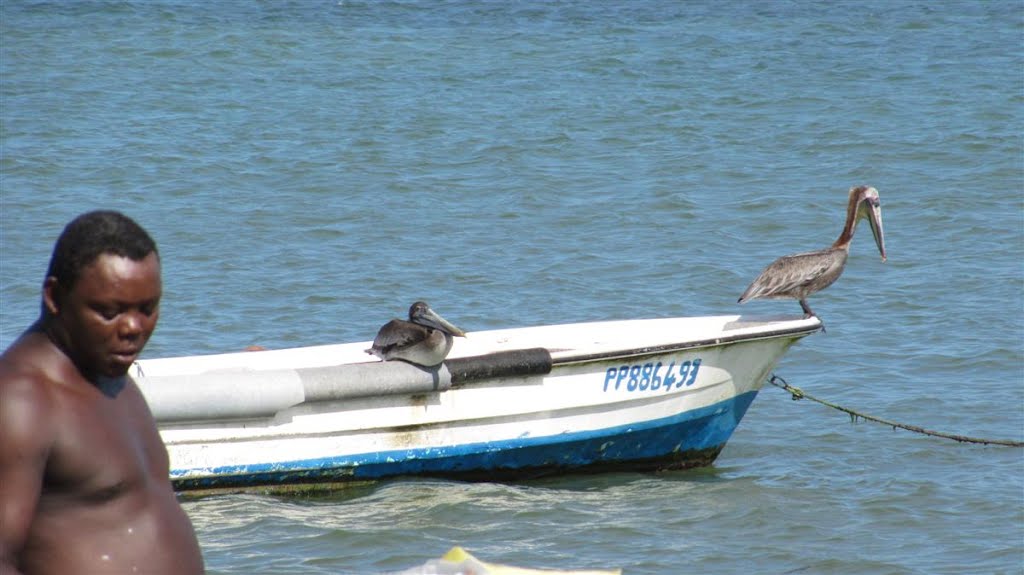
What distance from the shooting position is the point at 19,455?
2412mm

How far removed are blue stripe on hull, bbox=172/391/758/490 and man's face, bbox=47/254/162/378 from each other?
14.4 feet

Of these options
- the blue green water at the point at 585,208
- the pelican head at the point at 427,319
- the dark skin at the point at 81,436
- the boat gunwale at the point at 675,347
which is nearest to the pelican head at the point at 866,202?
the blue green water at the point at 585,208

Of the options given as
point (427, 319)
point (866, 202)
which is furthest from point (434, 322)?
point (866, 202)

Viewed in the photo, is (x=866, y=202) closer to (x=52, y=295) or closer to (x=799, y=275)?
(x=799, y=275)

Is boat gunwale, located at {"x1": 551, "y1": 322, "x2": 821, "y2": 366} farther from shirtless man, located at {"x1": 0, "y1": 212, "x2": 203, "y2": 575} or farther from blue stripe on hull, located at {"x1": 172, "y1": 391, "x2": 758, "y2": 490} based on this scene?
shirtless man, located at {"x1": 0, "y1": 212, "x2": 203, "y2": 575}

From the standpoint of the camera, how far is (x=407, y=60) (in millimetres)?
22750

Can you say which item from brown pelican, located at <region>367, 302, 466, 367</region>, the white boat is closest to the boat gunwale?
the white boat

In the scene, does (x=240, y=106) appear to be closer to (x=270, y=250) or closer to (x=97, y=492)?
(x=270, y=250)

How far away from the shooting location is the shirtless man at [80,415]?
2434 mm

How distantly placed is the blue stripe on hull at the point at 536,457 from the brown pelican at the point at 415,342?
49 cm

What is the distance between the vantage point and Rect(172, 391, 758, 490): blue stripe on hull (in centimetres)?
705

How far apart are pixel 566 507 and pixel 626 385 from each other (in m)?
0.65

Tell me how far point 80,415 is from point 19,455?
0.14 metres

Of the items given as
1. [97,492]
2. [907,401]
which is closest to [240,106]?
[907,401]
